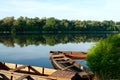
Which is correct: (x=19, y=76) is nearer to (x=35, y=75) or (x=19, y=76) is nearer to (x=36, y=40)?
(x=35, y=75)

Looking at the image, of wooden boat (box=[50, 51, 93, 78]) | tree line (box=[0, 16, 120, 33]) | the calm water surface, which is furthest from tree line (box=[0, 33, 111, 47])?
wooden boat (box=[50, 51, 93, 78])

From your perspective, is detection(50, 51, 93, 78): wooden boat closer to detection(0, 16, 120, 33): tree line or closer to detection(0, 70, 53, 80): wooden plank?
detection(0, 70, 53, 80): wooden plank

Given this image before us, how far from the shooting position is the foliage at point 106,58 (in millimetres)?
24672

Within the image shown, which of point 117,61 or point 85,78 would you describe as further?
point 85,78

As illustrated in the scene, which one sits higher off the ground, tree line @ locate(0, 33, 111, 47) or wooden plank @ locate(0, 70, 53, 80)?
wooden plank @ locate(0, 70, 53, 80)

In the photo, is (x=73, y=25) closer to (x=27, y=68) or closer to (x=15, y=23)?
(x=15, y=23)

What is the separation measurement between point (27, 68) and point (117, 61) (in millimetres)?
12042

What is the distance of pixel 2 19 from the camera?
568 ft

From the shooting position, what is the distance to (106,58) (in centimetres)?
2470

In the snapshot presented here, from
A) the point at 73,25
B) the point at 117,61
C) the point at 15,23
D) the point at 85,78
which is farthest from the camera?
the point at 73,25

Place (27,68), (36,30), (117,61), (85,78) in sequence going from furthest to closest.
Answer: (36,30) → (27,68) → (85,78) → (117,61)

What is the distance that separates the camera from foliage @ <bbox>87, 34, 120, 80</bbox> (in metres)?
24.7

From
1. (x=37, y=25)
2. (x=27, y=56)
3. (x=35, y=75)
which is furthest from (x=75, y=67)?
(x=37, y=25)

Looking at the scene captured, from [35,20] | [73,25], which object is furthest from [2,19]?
[73,25]
